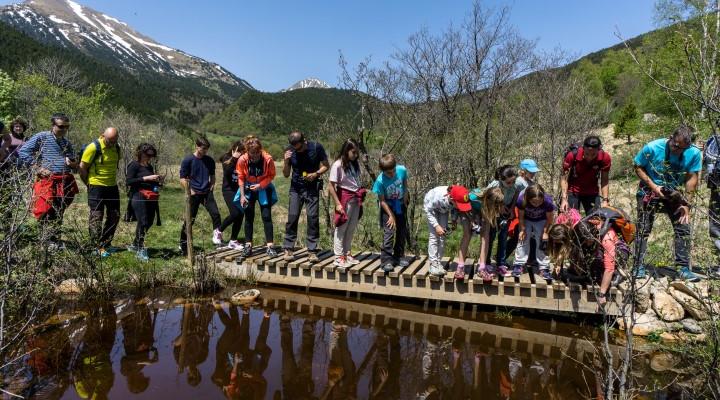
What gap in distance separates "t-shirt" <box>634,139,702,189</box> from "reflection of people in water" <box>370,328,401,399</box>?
3.61m

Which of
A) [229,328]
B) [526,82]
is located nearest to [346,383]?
[229,328]

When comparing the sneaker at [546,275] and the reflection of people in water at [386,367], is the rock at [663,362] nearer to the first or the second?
the sneaker at [546,275]

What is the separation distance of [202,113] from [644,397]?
124042 millimetres

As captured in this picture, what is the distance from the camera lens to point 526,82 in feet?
42.8

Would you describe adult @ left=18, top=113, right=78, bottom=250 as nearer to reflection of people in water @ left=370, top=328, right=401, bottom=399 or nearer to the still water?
the still water

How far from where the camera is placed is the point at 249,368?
4469 mm

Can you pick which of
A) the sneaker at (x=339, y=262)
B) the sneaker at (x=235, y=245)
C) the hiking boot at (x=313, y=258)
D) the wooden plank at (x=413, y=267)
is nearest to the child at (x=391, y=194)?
the wooden plank at (x=413, y=267)

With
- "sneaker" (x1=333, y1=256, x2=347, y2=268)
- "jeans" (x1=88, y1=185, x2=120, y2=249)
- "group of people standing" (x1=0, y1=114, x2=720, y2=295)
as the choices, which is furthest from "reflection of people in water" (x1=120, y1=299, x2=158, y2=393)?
"sneaker" (x1=333, y1=256, x2=347, y2=268)

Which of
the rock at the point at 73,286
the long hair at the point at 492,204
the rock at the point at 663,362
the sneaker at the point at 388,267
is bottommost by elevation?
the rock at the point at 663,362

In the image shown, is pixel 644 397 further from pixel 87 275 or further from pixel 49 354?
pixel 87 275

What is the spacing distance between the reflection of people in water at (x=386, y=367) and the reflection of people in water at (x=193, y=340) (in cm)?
168

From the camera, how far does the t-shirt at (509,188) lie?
5566mm

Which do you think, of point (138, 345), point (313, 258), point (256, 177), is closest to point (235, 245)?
point (256, 177)

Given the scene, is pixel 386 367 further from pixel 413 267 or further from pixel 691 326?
pixel 691 326
